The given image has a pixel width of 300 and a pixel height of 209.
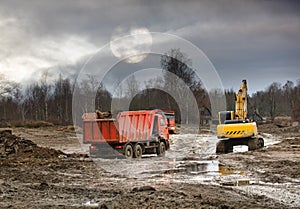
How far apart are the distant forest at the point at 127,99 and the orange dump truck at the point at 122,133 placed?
296 cm

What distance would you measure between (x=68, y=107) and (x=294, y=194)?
238 feet

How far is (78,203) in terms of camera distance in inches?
327

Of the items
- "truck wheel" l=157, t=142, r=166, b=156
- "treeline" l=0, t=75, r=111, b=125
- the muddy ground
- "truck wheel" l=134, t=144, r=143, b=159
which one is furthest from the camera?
"treeline" l=0, t=75, r=111, b=125

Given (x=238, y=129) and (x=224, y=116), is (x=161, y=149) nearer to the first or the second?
(x=238, y=129)

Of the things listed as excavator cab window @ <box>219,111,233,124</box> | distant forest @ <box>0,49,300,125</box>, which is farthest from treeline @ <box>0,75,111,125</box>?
excavator cab window @ <box>219,111,233,124</box>

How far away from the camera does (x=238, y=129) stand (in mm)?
22688

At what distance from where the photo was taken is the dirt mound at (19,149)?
61.6 ft

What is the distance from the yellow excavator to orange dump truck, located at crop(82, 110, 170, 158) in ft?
15.5

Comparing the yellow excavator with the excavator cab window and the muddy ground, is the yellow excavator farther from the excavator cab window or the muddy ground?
the muddy ground

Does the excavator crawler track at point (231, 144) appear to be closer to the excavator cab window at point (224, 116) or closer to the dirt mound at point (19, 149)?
the excavator cab window at point (224, 116)

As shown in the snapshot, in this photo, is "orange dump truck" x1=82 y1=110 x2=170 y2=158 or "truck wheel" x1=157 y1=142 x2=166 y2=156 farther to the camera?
"truck wheel" x1=157 y1=142 x2=166 y2=156

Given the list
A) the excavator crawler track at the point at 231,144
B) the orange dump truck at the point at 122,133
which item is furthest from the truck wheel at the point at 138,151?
the excavator crawler track at the point at 231,144

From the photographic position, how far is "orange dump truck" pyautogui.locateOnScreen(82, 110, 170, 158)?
19.5m

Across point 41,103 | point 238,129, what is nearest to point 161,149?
point 238,129
